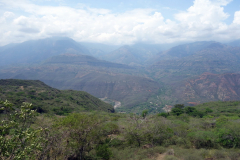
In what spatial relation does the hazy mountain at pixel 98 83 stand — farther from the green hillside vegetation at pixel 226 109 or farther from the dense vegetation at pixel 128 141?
the dense vegetation at pixel 128 141

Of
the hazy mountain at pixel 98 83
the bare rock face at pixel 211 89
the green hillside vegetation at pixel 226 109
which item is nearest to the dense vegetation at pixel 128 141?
the green hillside vegetation at pixel 226 109

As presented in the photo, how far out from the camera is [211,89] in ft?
368

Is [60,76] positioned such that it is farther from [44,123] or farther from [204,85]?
[44,123]

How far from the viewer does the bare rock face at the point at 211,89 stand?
338ft

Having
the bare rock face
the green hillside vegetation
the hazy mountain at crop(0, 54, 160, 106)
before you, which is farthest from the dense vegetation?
the bare rock face

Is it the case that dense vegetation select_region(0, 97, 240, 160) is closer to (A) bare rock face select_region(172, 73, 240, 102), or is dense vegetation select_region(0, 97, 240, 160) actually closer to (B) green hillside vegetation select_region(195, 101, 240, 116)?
(B) green hillside vegetation select_region(195, 101, 240, 116)

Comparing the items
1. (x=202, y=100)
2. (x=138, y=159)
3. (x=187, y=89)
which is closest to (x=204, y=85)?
(x=187, y=89)

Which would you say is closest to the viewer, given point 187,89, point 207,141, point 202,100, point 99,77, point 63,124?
point 63,124

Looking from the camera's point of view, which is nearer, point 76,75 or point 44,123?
point 44,123

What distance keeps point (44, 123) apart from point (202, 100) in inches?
4268

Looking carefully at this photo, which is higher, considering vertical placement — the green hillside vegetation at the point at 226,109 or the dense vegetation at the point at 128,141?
the dense vegetation at the point at 128,141

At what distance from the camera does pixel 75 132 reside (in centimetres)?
1320

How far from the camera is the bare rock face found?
338ft

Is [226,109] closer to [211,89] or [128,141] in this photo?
[128,141]
